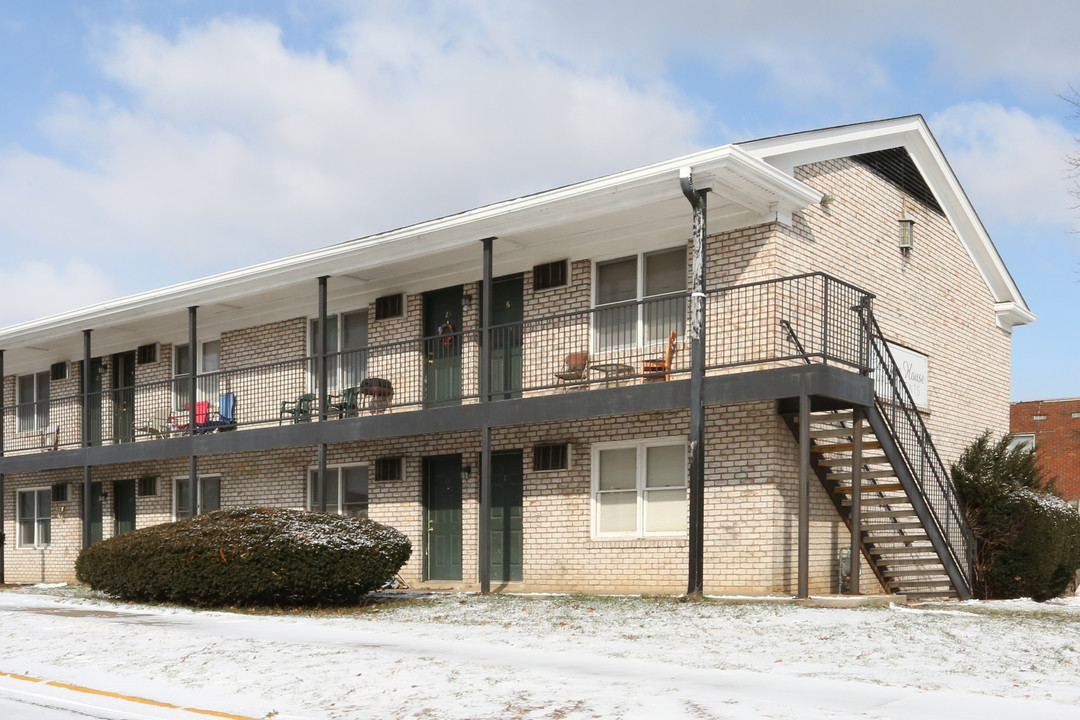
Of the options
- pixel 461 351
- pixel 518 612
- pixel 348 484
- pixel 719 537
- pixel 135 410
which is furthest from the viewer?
pixel 135 410

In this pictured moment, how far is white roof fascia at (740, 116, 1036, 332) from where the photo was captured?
16.3 metres

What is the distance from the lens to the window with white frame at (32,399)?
28.2 metres

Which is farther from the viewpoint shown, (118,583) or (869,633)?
(118,583)

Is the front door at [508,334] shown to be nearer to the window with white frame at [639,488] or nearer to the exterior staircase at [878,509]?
the window with white frame at [639,488]

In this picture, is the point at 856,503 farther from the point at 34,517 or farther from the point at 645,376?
the point at 34,517

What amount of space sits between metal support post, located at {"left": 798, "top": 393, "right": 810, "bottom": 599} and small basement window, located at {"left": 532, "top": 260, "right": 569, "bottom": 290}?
513 cm

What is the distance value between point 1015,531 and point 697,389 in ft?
20.9

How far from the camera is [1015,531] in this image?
17484mm

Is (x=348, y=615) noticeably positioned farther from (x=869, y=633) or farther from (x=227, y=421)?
(x=227, y=421)

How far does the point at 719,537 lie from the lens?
15672 millimetres

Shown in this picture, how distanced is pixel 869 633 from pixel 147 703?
623 centimetres

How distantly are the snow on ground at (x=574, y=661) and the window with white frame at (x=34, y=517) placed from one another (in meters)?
14.2

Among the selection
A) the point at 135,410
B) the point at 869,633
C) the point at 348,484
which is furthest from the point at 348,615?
the point at 135,410

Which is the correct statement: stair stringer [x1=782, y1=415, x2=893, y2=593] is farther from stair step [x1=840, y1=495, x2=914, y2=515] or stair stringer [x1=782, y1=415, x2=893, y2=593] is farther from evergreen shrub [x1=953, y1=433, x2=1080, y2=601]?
evergreen shrub [x1=953, y1=433, x2=1080, y2=601]
